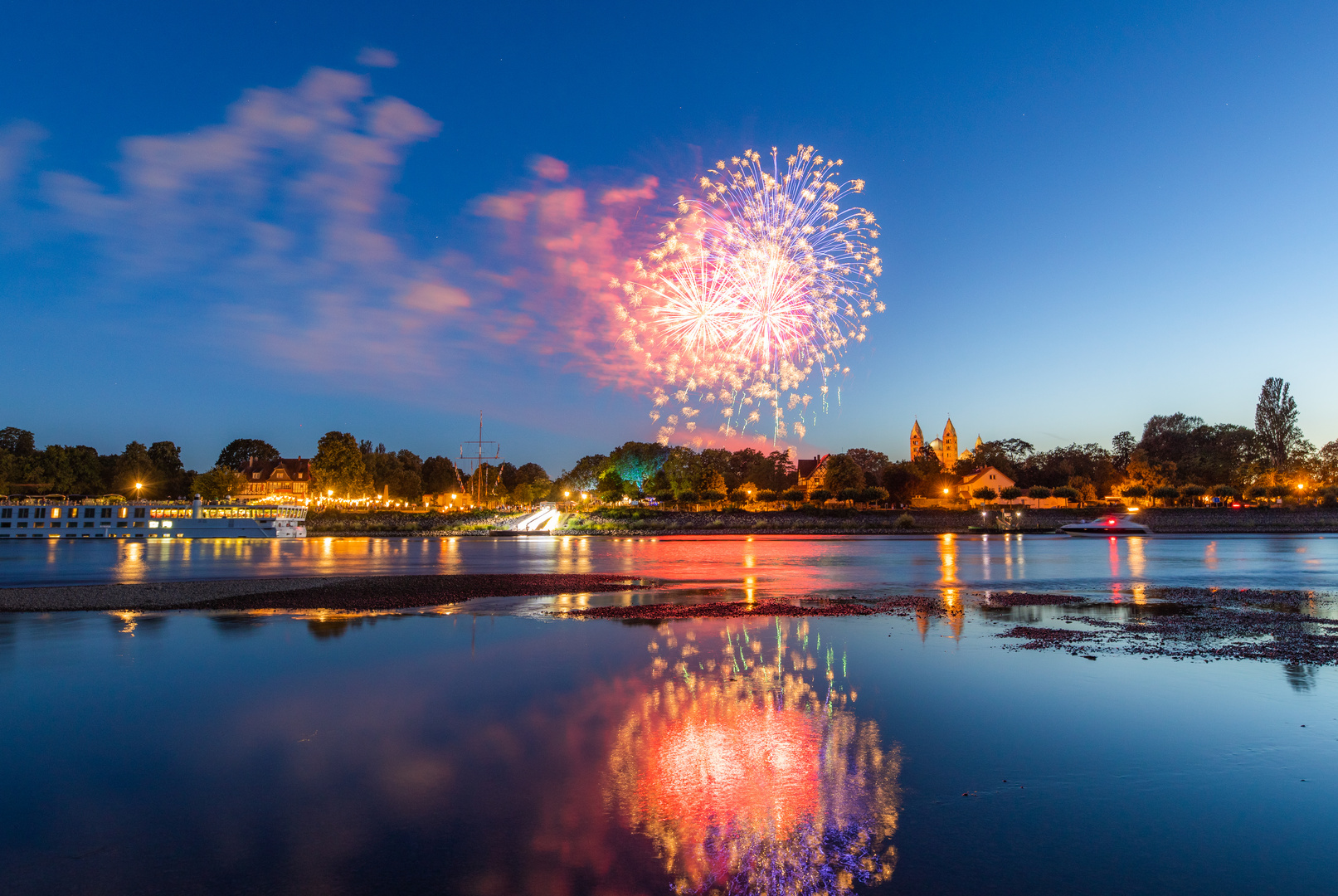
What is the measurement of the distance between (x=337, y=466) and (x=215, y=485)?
38225mm

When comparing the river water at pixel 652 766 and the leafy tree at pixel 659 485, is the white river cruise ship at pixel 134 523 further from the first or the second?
the leafy tree at pixel 659 485

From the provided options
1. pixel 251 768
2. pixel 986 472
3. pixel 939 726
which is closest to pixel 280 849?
pixel 251 768

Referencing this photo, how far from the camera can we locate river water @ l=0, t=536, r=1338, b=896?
4.34 m

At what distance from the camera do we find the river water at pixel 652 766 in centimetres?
434

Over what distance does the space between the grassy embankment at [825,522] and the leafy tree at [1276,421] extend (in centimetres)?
3835

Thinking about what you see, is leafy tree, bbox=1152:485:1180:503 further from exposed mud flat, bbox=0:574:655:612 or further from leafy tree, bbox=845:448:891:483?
exposed mud flat, bbox=0:574:655:612

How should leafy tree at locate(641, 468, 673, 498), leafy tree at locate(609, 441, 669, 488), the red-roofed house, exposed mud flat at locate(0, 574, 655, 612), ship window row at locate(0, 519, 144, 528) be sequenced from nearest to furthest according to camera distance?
exposed mud flat at locate(0, 574, 655, 612)
ship window row at locate(0, 519, 144, 528)
leafy tree at locate(641, 468, 673, 498)
leafy tree at locate(609, 441, 669, 488)
the red-roofed house

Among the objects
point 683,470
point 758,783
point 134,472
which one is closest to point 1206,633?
point 758,783

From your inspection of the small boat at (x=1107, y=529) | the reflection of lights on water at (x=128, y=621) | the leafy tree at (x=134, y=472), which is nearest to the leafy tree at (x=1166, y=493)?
the small boat at (x=1107, y=529)

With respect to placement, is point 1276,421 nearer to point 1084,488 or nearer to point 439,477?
point 1084,488

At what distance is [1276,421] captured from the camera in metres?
110

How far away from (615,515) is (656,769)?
7854 cm

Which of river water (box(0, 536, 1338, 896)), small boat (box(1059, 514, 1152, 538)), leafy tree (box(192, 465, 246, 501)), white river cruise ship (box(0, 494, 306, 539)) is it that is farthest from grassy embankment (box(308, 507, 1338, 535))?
river water (box(0, 536, 1338, 896))

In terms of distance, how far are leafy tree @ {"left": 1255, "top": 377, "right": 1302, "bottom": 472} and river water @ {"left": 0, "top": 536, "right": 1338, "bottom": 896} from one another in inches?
5062
